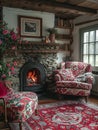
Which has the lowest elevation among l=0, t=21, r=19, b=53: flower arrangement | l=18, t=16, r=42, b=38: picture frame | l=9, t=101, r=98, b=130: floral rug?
l=9, t=101, r=98, b=130: floral rug

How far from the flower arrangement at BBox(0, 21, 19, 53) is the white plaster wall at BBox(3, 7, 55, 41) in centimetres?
43

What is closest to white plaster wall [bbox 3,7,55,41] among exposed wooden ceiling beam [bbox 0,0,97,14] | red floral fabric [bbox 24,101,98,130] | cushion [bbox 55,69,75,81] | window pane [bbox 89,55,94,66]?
exposed wooden ceiling beam [bbox 0,0,97,14]

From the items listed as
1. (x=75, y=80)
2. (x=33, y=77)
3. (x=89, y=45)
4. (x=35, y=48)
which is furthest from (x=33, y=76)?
(x=89, y=45)

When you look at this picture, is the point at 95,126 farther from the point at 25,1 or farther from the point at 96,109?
the point at 25,1

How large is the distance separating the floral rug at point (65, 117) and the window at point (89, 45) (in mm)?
1635

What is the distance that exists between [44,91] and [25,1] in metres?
2.60

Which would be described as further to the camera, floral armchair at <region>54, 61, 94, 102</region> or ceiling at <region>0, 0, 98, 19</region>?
floral armchair at <region>54, 61, 94, 102</region>

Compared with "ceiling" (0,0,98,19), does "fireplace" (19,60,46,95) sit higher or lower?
lower

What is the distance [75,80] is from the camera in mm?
4191

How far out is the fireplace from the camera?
14.2 ft

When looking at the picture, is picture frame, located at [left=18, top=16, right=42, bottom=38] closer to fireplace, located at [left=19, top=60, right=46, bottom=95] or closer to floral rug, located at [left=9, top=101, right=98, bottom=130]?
fireplace, located at [left=19, top=60, right=46, bottom=95]

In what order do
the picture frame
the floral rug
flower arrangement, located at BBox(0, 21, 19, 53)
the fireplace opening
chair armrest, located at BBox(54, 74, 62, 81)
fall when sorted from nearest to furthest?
the floral rug, flower arrangement, located at BBox(0, 21, 19, 53), chair armrest, located at BBox(54, 74, 62, 81), the picture frame, the fireplace opening

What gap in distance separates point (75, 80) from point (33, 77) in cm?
131

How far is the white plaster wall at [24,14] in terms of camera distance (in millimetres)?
4125
